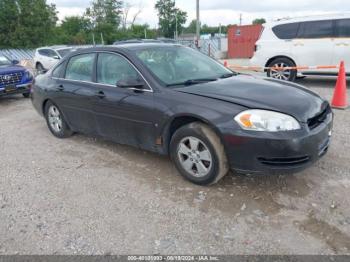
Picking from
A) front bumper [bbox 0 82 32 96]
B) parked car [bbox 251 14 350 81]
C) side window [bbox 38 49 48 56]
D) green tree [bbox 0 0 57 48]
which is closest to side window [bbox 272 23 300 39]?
parked car [bbox 251 14 350 81]

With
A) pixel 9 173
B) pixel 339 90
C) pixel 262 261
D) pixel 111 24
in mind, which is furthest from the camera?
pixel 111 24

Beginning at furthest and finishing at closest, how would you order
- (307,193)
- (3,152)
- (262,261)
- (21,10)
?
(21,10)
(3,152)
(307,193)
(262,261)

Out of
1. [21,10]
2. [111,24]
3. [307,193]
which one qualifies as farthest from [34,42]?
[307,193]

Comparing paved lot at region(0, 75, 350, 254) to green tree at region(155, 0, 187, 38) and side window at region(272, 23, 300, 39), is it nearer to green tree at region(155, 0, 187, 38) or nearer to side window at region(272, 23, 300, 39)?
side window at region(272, 23, 300, 39)

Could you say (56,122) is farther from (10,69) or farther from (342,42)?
(342,42)

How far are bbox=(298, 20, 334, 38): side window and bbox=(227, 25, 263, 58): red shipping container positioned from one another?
44.0ft

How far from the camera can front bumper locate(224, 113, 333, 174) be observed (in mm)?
3076

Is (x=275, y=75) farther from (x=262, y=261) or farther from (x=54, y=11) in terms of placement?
(x=54, y=11)

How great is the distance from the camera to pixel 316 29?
9180 millimetres

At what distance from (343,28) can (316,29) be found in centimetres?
69

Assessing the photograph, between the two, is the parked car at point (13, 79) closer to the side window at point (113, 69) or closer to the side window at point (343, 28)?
the side window at point (113, 69)

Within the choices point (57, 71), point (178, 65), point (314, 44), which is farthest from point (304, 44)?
point (57, 71)

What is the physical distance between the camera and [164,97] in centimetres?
371

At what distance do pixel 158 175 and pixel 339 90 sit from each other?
463cm
